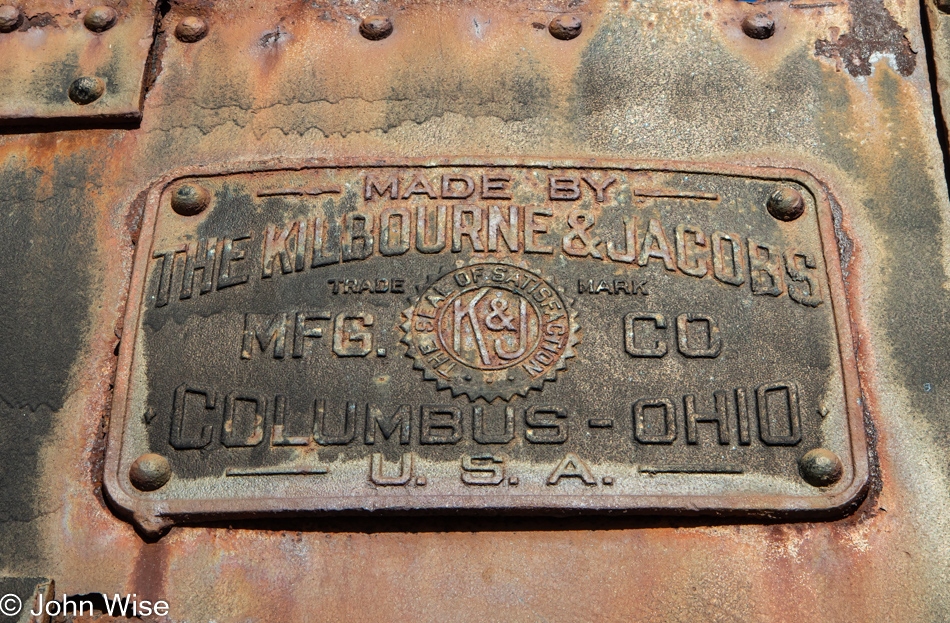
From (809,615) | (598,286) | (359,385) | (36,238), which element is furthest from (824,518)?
(36,238)

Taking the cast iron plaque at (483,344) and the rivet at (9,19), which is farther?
the rivet at (9,19)


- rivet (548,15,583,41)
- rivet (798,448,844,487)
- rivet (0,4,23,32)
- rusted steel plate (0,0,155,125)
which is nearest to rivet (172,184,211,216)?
rusted steel plate (0,0,155,125)

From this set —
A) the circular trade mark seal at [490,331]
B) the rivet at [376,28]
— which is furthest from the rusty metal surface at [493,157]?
the circular trade mark seal at [490,331]

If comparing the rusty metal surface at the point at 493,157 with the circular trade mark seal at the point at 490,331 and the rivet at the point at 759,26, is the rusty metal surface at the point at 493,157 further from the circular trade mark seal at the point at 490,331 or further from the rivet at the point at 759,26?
the circular trade mark seal at the point at 490,331

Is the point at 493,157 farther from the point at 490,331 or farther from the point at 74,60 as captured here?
the point at 74,60

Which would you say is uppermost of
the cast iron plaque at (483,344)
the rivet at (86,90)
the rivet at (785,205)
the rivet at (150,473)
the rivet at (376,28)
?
the rivet at (376,28)

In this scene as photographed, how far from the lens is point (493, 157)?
5.63 feet

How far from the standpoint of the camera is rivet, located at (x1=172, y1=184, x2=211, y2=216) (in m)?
1.71

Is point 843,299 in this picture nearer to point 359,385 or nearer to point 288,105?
point 359,385

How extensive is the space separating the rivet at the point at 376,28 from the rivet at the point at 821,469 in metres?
1.19

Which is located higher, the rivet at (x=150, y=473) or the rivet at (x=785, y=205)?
the rivet at (x=785, y=205)

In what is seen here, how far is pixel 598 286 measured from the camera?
5.25ft

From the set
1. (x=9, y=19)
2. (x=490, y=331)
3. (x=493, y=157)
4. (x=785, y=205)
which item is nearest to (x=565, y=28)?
(x=493, y=157)

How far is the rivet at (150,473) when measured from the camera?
4.86 feet
